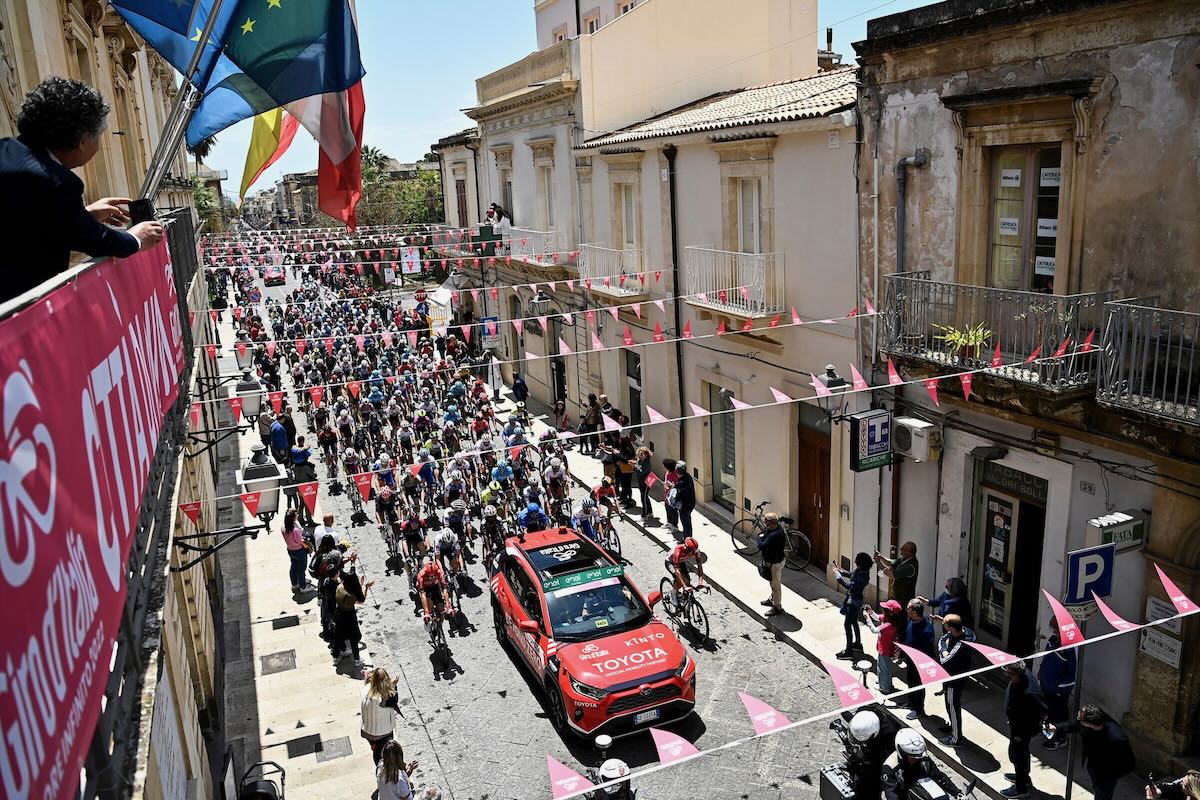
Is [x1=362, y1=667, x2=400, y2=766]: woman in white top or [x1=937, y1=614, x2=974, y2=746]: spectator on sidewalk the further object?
[x1=937, y1=614, x2=974, y2=746]: spectator on sidewalk

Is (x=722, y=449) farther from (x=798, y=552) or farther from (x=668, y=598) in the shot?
(x=668, y=598)

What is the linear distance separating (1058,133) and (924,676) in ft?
21.0

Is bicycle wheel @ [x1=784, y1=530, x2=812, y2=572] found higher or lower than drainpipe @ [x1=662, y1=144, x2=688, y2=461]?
lower

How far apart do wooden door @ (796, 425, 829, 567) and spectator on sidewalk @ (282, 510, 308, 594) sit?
28.9 ft

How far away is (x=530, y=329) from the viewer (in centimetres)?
2905

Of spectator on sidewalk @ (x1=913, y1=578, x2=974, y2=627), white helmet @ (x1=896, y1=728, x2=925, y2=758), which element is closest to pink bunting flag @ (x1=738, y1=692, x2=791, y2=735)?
white helmet @ (x1=896, y1=728, x2=925, y2=758)

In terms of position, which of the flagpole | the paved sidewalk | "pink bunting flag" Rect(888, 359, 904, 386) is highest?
the flagpole

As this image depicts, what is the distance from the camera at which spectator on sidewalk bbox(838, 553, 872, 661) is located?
12164 millimetres

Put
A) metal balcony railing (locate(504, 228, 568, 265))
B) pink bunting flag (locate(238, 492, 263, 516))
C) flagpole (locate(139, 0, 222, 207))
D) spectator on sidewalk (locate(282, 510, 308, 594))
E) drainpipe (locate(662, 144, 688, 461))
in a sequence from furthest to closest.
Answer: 1. metal balcony railing (locate(504, 228, 568, 265))
2. drainpipe (locate(662, 144, 688, 461))
3. spectator on sidewalk (locate(282, 510, 308, 594))
4. pink bunting flag (locate(238, 492, 263, 516))
5. flagpole (locate(139, 0, 222, 207))

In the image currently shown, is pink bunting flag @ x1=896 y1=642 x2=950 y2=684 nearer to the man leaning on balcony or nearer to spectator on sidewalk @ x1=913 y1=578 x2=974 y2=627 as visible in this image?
spectator on sidewalk @ x1=913 y1=578 x2=974 y2=627

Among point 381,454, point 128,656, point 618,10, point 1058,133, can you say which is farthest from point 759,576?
point 618,10

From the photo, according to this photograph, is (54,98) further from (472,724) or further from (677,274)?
(677,274)

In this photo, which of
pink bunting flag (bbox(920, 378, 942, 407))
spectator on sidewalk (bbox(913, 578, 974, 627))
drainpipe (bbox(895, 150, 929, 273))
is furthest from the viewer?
drainpipe (bbox(895, 150, 929, 273))

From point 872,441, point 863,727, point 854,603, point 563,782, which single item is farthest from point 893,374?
point 563,782
